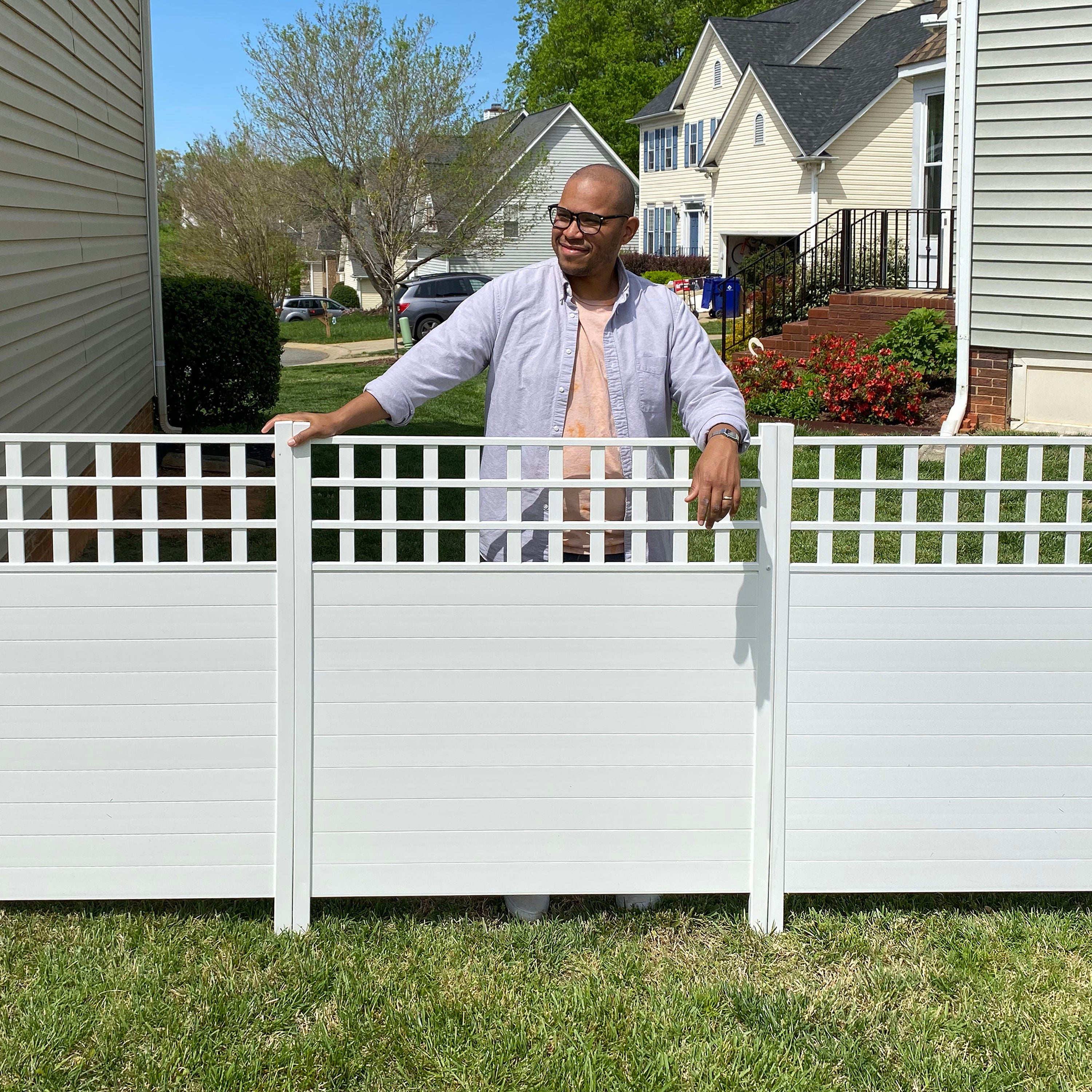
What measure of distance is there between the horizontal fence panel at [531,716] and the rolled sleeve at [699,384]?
69cm

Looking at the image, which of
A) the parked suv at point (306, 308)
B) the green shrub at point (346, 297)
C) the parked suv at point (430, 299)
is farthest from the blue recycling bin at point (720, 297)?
the green shrub at point (346, 297)

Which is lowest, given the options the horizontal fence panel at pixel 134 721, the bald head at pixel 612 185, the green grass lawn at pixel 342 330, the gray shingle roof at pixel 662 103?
the horizontal fence panel at pixel 134 721

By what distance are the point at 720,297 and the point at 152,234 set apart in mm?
13559

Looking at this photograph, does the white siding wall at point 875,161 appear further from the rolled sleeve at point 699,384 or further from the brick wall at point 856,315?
the rolled sleeve at point 699,384

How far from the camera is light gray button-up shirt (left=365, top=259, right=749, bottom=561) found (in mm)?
3432

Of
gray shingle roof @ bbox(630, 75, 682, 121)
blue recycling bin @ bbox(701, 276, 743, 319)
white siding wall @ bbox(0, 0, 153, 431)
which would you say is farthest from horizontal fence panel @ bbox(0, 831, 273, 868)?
gray shingle roof @ bbox(630, 75, 682, 121)

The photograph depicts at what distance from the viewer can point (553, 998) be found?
9.87 ft

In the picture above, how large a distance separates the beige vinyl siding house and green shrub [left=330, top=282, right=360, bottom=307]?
40.2 metres

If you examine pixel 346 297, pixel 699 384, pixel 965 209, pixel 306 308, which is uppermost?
pixel 346 297

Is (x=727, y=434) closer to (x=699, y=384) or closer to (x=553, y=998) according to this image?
(x=699, y=384)

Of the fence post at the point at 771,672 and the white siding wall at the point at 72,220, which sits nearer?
the fence post at the point at 771,672

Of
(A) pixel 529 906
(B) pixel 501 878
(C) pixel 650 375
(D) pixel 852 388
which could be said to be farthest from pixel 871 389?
(B) pixel 501 878

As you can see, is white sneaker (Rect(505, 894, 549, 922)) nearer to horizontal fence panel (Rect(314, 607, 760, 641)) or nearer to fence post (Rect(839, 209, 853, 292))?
horizontal fence panel (Rect(314, 607, 760, 641))

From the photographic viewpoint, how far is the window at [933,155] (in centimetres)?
1705
